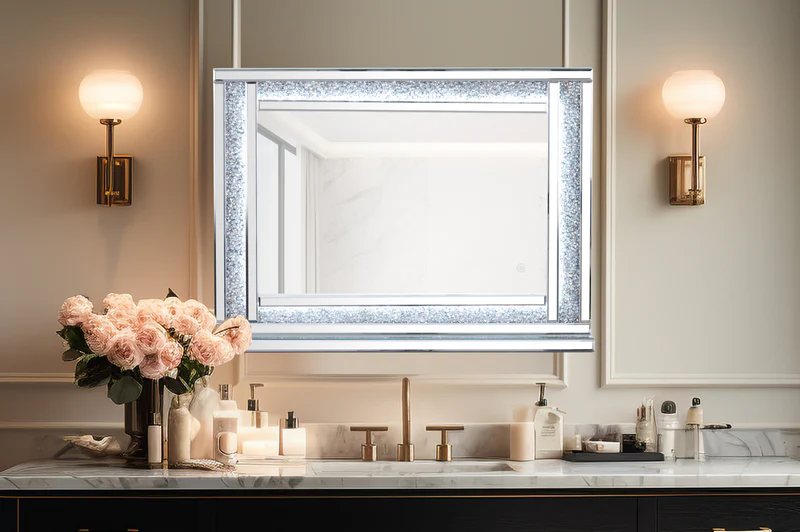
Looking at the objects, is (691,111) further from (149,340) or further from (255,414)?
(149,340)

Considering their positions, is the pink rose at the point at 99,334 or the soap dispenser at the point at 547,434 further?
the soap dispenser at the point at 547,434

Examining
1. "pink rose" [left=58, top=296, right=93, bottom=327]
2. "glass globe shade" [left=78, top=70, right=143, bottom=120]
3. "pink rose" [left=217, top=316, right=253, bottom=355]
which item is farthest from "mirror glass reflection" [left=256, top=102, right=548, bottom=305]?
"pink rose" [left=58, top=296, right=93, bottom=327]

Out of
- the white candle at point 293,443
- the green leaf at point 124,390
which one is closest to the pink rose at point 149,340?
the green leaf at point 124,390

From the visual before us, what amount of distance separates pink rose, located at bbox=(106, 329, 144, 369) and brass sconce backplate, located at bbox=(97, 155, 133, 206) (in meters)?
0.50

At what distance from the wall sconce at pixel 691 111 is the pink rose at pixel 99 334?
1561 mm

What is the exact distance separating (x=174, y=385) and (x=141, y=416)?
141 mm

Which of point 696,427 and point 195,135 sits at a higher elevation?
point 195,135

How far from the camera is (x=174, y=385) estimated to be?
6.71 ft

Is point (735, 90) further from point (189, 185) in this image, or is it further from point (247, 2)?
point (189, 185)

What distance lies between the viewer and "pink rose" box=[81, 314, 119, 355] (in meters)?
1.93

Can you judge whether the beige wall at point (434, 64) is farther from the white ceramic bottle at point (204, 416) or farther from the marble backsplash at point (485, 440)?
the white ceramic bottle at point (204, 416)

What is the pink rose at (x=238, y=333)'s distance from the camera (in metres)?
2.06

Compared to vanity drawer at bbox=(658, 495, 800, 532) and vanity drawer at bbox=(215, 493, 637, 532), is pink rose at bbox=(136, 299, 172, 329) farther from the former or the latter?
vanity drawer at bbox=(658, 495, 800, 532)

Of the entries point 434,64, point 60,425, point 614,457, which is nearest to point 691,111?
point 434,64
